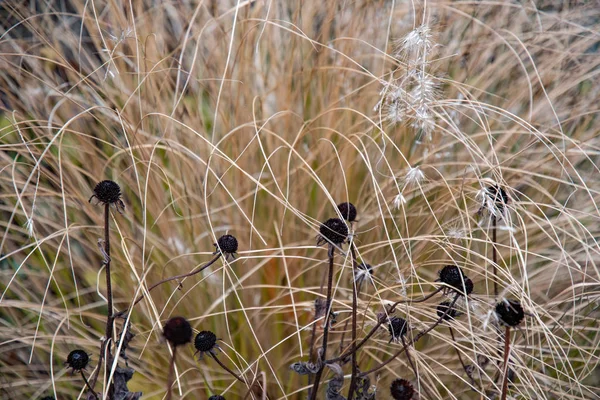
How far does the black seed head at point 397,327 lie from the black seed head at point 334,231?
0.15m

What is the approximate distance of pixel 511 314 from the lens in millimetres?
892

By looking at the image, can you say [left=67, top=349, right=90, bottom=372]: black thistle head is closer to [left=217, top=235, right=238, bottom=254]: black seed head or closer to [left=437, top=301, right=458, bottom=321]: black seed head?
[left=217, top=235, right=238, bottom=254]: black seed head

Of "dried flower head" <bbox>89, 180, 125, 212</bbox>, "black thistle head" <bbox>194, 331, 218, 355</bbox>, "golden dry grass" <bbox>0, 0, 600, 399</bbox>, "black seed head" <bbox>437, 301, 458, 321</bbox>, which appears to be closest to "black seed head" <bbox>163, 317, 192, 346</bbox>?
"black thistle head" <bbox>194, 331, 218, 355</bbox>

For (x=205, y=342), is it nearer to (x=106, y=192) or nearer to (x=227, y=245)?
(x=227, y=245)

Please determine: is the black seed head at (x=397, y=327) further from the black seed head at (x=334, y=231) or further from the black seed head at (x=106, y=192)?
the black seed head at (x=106, y=192)

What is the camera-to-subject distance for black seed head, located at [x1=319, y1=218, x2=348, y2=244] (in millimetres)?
947

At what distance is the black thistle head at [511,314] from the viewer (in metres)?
0.88

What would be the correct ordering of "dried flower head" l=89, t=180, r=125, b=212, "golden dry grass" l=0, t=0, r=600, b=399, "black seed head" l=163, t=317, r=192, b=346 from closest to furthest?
"black seed head" l=163, t=317, r=192, b=346 < "dried flower head" l=89, t=180, r=125, b=212 < "golden dry grass" l=0, t=0, r=600, b=399

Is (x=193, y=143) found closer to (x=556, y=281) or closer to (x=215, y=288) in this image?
(x=215, y=288)

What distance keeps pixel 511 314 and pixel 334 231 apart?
0.26m

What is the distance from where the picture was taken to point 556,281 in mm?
1567

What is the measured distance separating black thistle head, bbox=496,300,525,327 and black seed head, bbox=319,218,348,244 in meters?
0.24

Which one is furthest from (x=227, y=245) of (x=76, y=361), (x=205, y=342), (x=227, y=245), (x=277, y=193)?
(x=277, y=193)

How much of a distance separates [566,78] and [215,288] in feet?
3.50
